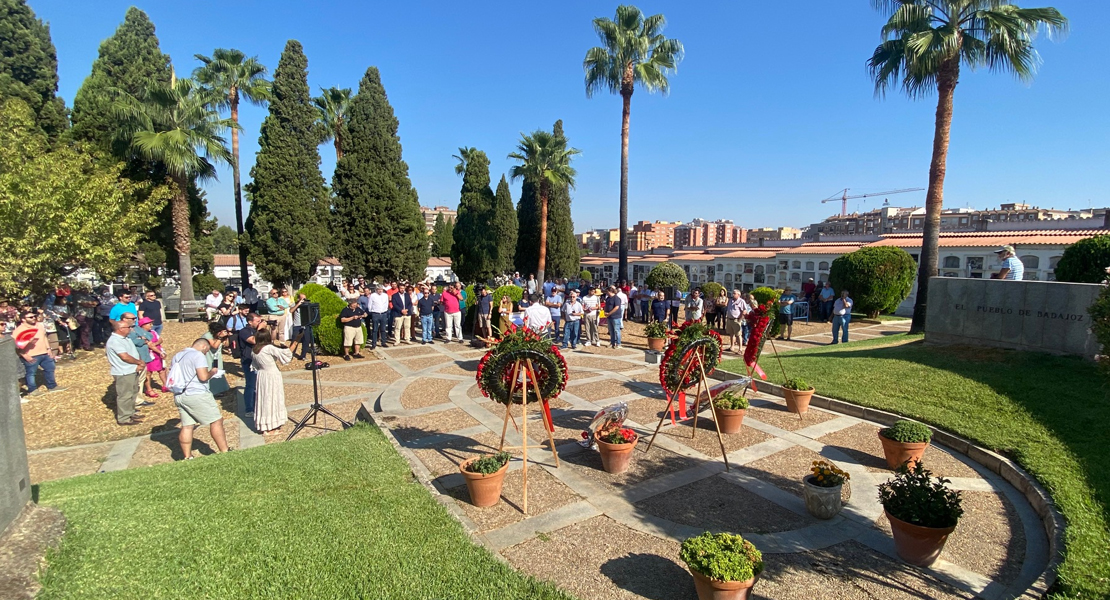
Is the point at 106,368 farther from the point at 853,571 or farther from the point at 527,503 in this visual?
the point at 853,571

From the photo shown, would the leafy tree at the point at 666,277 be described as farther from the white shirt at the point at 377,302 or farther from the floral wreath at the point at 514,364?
the floral wreath at the point at 514,364

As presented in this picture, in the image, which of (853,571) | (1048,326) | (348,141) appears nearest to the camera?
(853,571)

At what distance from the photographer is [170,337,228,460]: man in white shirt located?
7.01 meters

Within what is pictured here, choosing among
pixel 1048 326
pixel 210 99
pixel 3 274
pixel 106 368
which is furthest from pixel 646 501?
pixel 210 99

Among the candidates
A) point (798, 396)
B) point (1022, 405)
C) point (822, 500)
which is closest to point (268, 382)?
point (822, 500)

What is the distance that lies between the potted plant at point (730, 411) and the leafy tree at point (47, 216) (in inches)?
612

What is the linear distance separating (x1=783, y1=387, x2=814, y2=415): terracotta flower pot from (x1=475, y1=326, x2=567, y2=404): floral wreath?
4.58 meters

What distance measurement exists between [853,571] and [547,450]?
398 centimetres

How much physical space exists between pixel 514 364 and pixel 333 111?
1367 inches

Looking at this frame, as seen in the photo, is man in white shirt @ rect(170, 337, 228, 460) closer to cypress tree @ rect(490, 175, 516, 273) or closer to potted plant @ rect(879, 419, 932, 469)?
potted plant @ rect(879, 419, 932, 469)

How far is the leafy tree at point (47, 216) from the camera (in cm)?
1204

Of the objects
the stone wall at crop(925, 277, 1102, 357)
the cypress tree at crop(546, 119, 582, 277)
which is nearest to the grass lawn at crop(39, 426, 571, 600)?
the stone wall at crop(925, 277, 1102, 357)

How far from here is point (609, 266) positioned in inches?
1902

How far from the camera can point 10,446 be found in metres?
4.15
